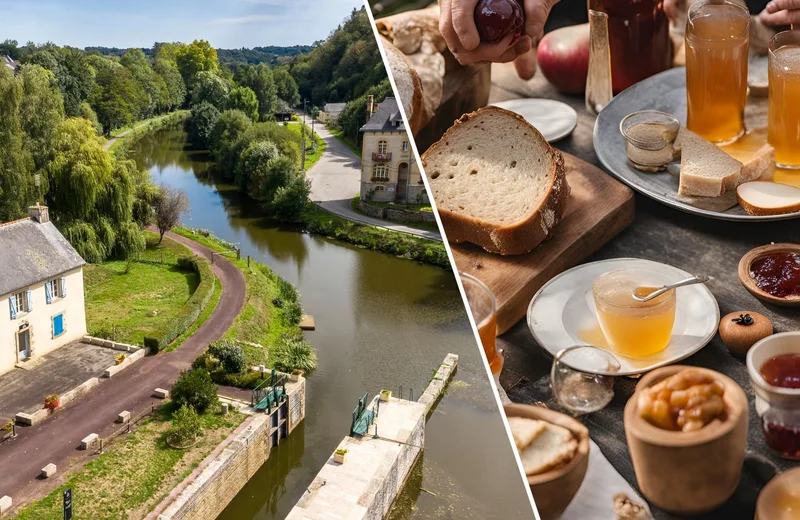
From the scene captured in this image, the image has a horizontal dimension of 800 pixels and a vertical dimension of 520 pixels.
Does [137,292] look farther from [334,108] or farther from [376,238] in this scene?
[334,108]

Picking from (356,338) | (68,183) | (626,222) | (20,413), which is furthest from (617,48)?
(68,183)

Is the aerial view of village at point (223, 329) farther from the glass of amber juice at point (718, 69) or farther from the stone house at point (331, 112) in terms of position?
the glass of amber juice at point (718, 69)

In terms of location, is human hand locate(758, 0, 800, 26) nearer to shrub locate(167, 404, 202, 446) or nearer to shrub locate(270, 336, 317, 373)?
shrub locate(167, 404, 202, 446)

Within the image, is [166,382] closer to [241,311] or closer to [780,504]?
[241,311]

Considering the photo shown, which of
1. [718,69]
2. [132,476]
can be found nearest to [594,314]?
[718,69]

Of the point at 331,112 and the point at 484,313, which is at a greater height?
the point at 484,313

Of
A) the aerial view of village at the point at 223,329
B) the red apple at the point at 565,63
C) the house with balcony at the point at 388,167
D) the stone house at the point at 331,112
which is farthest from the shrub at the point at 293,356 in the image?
the stone house at the point at 331,112
